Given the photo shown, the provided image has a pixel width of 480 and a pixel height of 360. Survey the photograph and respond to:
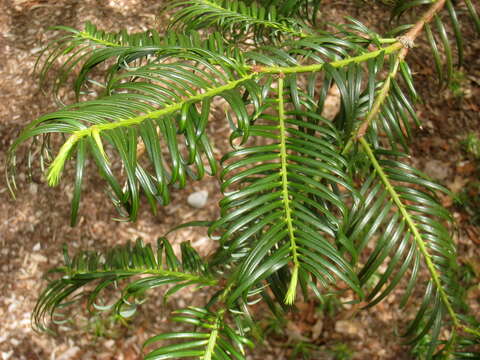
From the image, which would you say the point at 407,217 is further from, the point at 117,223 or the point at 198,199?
the point at 117,223

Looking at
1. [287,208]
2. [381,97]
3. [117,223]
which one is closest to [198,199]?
[117,223]

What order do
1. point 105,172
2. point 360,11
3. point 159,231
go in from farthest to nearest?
point 360,11
point 159,231
point 105,172

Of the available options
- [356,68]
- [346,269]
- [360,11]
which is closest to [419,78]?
[360,11]

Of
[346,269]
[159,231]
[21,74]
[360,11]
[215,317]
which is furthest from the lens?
[360,11]

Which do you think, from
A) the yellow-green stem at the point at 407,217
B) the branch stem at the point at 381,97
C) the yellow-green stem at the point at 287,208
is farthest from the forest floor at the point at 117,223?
the yellow-green stem at the point at 287,208

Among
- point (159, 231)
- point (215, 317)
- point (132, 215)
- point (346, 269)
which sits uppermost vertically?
point (132, 215)

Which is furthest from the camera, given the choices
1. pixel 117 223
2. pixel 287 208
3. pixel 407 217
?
pixel 117 223

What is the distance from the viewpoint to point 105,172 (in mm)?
582

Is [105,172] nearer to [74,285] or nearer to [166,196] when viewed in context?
[166,196]

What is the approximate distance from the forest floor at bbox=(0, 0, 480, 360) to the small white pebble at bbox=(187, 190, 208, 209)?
32mm

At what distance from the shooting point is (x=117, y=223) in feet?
7.23

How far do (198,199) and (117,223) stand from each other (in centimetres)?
41

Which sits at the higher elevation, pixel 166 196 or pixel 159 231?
pixel 166 196

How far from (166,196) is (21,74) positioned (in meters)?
2.21
